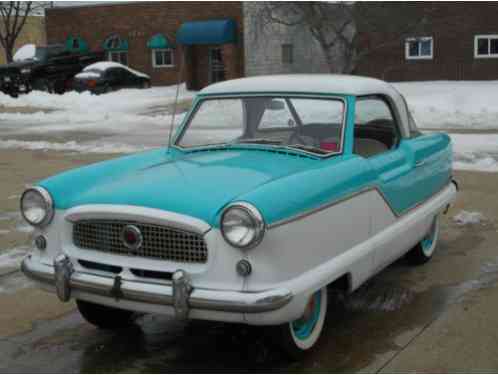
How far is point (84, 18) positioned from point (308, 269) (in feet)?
107

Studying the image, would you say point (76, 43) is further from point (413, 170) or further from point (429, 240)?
point (413, 170)

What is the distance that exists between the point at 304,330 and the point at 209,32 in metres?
26.5

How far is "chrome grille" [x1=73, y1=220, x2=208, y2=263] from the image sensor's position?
379cm

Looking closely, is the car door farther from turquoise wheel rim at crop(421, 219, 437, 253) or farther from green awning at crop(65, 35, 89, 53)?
green awning at crop(65, 35, 89, 53)

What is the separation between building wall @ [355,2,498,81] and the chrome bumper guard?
24.8 meters

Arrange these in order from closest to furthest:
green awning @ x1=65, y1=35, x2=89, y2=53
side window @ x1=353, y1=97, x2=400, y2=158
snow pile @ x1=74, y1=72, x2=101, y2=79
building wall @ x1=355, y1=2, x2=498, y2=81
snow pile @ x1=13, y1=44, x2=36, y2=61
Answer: side window @ x1=353, y1=97, x2=400, y2=158 → snow pile @ x1=74, y1=72, x2=101, y2=79 → building wall @ x1=355, y1=2, x2=498, y2=81 → snow pile @ x1=13, y1=44, x2=36, y2=61 → green awning @ x1=65, y1=35, x2=89, y2=53

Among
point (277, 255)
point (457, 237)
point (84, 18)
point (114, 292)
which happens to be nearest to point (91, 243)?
point (114, 292)

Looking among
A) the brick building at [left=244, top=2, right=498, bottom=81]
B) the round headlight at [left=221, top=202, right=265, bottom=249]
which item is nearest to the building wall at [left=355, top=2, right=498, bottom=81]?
the brick building at [left=244, top=2, right=498, bottom=81]

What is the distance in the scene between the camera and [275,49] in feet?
101

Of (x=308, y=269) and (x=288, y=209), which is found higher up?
(x=288, y=209)

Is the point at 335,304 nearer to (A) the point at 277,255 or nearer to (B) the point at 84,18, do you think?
(A) the point at 277,255

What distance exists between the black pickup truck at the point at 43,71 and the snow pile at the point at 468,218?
75.8 feet

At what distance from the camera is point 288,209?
3.78 meters

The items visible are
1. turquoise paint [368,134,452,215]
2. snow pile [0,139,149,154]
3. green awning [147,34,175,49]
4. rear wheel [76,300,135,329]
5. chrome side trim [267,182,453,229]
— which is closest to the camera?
chrome side trim [267,182,453,229]
